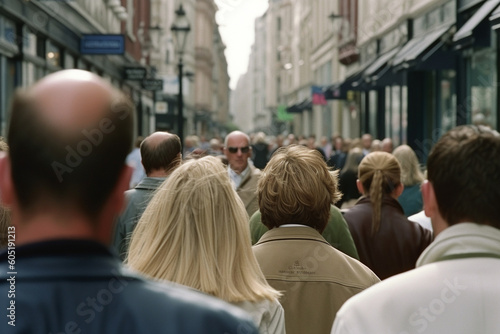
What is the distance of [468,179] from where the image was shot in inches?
97.5

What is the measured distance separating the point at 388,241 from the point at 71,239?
4.51 m

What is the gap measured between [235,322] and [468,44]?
1511cm

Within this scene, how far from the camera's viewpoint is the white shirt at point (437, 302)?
2324 mm

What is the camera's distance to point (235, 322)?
175 cm

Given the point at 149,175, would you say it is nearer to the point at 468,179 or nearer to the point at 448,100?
the point at 468,179

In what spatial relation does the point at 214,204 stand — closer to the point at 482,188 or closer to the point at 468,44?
the point at 482,188

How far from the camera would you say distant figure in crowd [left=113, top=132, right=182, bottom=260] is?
596 cm

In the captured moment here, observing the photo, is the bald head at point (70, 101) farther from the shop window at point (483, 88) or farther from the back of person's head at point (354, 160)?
the shop window at point (483, 88)

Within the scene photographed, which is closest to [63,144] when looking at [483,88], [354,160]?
[354,160]

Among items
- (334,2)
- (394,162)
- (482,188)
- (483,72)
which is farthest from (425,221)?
(334,2)

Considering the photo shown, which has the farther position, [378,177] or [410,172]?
[410,172]

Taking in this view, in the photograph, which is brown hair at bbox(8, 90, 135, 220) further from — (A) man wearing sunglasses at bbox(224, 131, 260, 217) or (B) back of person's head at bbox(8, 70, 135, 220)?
(A) man wearing sunglasses at bbox(224, 131, 260, 217)

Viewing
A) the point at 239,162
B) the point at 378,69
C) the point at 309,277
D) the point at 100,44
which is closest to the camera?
the point at 309,277

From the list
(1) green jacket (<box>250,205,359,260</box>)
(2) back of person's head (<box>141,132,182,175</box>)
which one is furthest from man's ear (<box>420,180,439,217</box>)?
(2) back of person's head (<box>141,132,182,175</box>)
